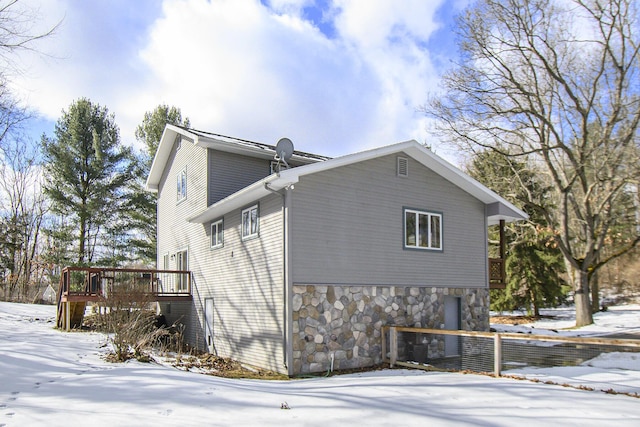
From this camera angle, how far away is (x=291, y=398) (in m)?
7.13

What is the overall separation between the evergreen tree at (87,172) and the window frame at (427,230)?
66.4ft

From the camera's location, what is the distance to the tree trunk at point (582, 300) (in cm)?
2044

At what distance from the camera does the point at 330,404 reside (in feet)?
22.5

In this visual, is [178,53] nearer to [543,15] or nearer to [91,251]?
[543,15]

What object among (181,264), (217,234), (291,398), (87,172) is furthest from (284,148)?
(87,172)

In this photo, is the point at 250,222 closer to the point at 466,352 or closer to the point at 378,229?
the point at 378,229

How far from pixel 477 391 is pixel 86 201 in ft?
83.0

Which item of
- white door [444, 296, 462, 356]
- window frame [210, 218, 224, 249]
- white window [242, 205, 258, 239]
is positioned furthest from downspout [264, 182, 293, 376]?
white door [444, 296, 462, 356]

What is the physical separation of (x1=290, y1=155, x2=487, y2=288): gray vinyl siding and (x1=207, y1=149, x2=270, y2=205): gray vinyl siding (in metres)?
4.40

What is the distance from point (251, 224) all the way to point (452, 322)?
6.17m

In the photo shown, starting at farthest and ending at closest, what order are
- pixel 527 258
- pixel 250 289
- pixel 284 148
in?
pixel 527 258
pixel 250 289
pixel 284 148

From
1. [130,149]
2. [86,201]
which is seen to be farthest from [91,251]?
[130,149]

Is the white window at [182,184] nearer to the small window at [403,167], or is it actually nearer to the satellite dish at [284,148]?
the satellite dish at [284,148]

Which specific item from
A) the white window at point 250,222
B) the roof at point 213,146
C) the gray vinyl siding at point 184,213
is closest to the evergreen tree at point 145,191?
the roof at point 213,146
